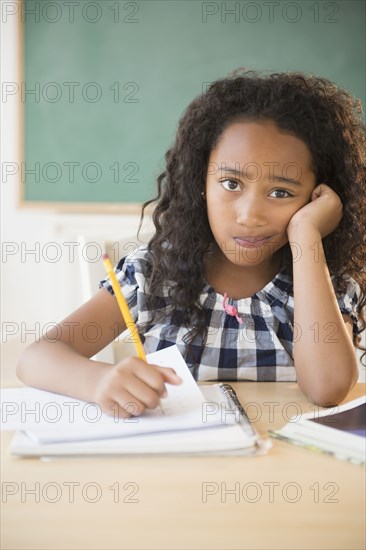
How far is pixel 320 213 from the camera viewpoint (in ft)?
4.35

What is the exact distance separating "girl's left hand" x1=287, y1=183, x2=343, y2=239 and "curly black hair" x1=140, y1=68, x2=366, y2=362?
0.15 feet

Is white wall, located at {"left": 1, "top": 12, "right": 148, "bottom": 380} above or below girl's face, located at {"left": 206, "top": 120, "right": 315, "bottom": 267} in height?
above

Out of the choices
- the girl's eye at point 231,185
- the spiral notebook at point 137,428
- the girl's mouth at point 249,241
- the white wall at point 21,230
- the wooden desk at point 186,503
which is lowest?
the wooden desk at point 186,503

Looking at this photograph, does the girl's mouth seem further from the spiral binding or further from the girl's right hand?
the girl's right hand

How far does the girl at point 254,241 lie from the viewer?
4.19 feet

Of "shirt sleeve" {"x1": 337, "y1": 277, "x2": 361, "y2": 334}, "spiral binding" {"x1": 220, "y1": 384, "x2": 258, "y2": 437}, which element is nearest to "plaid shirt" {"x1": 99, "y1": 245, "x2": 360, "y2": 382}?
"shirt sleeve" {"x1": 337, "y1": 277, "x2": 361, "y2": 334}

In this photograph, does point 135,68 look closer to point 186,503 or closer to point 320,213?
point 320,213

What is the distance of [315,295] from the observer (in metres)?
1.23

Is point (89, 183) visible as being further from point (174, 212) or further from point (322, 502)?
point (322, 502)

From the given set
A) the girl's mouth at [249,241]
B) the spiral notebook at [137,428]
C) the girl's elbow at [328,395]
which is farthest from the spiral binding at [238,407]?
the girl's mouth at [249,241]

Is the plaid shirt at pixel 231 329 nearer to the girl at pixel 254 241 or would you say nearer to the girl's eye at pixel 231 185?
the girl at pixel 254 241

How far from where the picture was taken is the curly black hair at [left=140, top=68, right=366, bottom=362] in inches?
54.0

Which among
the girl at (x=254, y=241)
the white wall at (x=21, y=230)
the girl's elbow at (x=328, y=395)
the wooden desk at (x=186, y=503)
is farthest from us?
the white wall at (x=21, y=230)

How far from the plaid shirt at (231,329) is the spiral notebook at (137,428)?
434 millimetres
